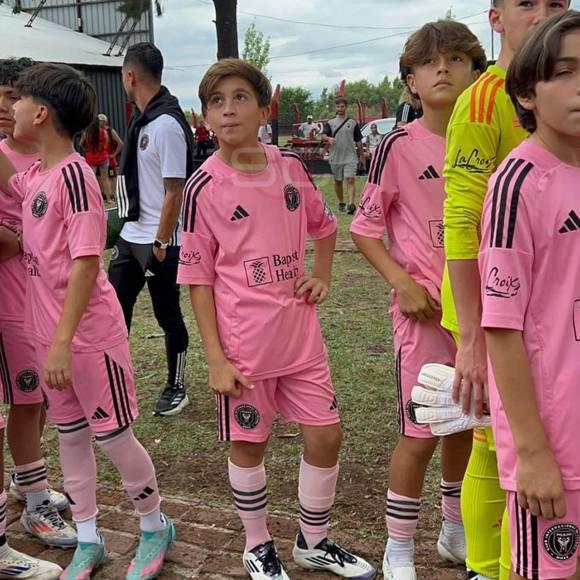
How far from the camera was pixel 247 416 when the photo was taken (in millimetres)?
2793

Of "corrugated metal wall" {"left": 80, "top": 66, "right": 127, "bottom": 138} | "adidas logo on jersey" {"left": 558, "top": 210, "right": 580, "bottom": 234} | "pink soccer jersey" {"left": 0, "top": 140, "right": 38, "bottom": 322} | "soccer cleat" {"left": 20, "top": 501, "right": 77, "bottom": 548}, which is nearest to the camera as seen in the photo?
"adidas logo on jersey" {"left": 558, "top": 210, "right": 580, "bottom": 234}

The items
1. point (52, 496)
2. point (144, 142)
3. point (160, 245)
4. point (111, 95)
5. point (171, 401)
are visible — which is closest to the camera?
point (52, 496)

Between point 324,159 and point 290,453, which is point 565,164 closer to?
point 290,453

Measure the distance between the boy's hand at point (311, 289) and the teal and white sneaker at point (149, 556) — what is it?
3.53 feet

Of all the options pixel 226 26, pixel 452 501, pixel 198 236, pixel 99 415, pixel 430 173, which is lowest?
pixel 452 501

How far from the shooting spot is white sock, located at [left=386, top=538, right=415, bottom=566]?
284 centimetres

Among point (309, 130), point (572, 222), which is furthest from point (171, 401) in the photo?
point (309, 130)

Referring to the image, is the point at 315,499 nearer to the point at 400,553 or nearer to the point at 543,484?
the point at 400,553

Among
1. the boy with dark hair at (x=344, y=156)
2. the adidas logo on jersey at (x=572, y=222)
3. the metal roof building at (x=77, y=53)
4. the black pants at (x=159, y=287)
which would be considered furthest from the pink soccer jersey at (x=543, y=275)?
the metal roof building at (x=77, y=53)

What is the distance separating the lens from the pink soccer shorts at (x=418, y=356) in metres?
2.72

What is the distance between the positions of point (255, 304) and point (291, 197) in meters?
0.42

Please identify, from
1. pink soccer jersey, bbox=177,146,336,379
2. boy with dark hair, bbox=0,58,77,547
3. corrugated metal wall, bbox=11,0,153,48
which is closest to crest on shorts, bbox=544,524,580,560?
pink soccer jersey, bbox=177,146,336,379

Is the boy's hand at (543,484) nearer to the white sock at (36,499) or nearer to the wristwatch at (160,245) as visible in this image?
the white sock at (36,499)

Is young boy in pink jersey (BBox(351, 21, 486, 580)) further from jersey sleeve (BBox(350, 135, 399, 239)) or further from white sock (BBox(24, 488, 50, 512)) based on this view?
white sock (BBox(24, 488, 50, 512))
